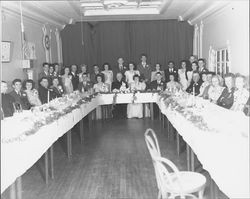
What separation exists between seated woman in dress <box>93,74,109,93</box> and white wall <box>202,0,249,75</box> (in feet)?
8.56

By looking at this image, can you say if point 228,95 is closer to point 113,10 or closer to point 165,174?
point 165,174

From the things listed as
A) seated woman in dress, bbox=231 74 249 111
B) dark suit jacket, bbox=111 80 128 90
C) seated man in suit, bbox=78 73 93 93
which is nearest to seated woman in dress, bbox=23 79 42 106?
seated man in suit, bbox=78 73 93 93

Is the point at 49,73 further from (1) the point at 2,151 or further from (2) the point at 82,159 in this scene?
(1) the point at 2,151

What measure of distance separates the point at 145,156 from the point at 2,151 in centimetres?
296

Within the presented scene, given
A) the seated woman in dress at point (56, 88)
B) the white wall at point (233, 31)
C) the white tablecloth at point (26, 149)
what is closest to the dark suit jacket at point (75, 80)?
the seated woman in dress at point (56, 88)

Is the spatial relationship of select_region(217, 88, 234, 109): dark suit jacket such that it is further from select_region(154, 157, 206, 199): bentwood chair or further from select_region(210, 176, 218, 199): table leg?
select_region(154, 157, 206, 199): bentwood chair

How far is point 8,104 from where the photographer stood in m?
5.65

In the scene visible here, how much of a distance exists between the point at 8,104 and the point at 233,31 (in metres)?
4.03

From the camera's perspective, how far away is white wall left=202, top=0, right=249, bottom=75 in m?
6.04

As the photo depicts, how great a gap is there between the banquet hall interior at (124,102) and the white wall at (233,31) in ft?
0.07

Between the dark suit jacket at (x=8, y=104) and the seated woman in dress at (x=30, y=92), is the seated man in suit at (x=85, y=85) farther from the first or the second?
the dark suit jacket at (x=8, y=104)

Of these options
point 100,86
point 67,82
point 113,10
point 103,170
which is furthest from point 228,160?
point 113,10

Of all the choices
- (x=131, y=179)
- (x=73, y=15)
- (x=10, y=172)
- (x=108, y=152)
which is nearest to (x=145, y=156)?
(x=108, y=152)

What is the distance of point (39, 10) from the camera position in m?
7.67
